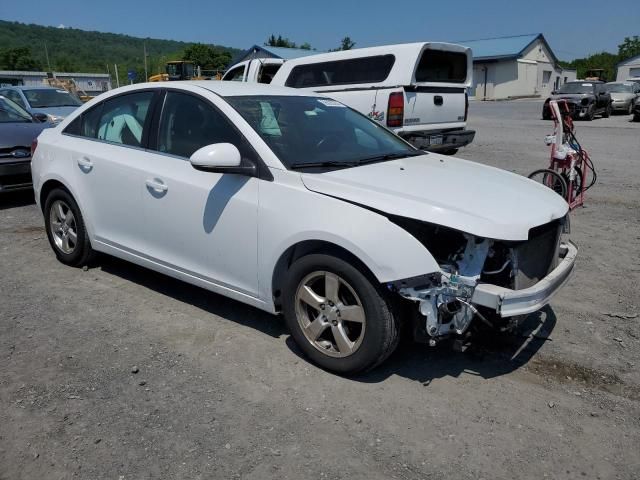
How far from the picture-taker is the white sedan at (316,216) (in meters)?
3.07

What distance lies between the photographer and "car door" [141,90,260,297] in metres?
3.65

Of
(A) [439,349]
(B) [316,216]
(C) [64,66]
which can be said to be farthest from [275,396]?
(C) [64,66]

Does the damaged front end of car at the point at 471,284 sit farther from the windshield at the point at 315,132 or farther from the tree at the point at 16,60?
the tree at the point at 16,60

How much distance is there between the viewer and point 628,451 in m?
2.76

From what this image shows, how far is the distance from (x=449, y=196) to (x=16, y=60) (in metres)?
103

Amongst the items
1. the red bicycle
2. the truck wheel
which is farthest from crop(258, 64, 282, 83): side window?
the truck wheel

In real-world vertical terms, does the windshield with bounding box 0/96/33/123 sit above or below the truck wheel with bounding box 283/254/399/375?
above

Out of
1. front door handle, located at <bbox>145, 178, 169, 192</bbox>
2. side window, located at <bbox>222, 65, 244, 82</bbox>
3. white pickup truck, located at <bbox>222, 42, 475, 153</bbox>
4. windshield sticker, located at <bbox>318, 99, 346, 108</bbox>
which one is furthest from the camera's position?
side window, located at <bbox>222, 65, 244, 82</bbox>

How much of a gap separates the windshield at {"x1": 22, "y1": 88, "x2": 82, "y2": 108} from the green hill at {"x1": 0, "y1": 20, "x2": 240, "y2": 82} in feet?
256

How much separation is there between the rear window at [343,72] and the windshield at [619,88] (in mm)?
21397

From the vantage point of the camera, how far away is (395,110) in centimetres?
904

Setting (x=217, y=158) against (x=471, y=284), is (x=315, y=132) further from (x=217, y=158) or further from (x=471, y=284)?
(x=471, y=284)

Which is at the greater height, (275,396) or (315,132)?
(315,132)

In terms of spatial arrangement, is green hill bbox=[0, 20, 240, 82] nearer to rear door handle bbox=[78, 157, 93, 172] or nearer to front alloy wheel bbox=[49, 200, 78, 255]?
front alloy wheel bbox=[49, 200, 78, 255]
